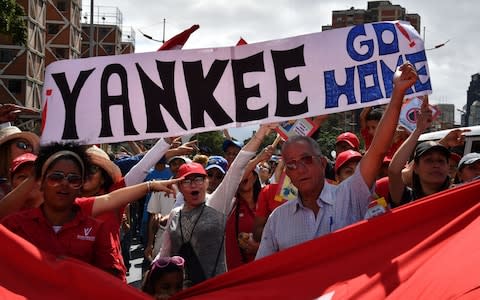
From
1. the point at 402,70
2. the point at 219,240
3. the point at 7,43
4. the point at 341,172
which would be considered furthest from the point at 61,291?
the point at 7,43

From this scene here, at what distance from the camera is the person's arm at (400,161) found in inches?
145

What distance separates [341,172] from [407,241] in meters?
1.64

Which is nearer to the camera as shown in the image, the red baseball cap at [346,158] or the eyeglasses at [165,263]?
the eyeglasses at [165,263]

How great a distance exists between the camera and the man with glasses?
323 cm

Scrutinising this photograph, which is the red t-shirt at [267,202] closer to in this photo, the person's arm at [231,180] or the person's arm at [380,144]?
the person's arm at [231,180]

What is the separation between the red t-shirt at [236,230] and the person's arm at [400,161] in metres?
1.27

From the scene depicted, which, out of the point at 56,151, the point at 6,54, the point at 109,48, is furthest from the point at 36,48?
the point at 56,151

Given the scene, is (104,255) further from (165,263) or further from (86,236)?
(165,263)

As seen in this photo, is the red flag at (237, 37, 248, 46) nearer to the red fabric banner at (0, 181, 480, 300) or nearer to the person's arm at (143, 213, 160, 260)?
the red fabric banner at (0, 181, 480, 300)

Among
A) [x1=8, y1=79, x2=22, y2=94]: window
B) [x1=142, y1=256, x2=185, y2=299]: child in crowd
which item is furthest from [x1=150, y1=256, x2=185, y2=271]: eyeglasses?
[x1=8, y1=79, x2=22, y2=94]: window

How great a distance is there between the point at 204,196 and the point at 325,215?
4.09ft

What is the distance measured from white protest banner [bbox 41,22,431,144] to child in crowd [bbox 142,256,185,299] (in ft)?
3.25

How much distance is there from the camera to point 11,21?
846 inches

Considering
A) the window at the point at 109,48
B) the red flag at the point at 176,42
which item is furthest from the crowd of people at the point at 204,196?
the window at the point at 109,48
